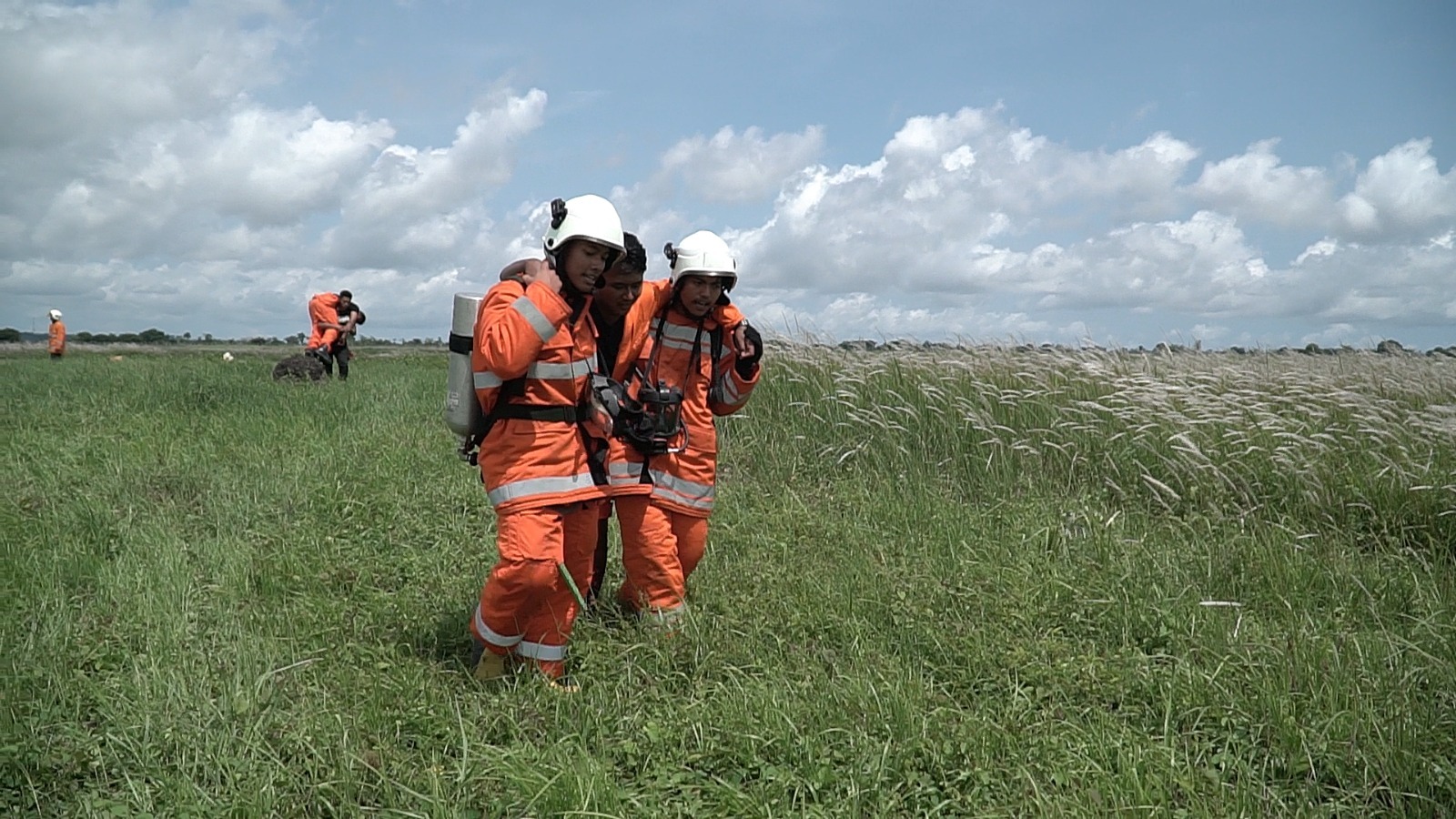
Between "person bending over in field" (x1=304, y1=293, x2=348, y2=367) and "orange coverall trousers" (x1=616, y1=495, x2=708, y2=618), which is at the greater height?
"person bending over in field" (x1=304, y1=293, x2=348, y2=367)

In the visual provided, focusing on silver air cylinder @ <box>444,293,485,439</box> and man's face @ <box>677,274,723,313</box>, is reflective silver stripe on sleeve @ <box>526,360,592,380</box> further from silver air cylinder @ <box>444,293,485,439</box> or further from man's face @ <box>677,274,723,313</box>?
man's face @ <box>677,274,723,313</box>

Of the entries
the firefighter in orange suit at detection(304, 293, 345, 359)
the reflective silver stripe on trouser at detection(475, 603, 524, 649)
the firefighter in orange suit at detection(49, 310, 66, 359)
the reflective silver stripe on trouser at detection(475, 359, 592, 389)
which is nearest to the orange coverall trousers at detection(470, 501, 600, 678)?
the reflective silver stripe on trouser at detection(475, 603, 524, 649)

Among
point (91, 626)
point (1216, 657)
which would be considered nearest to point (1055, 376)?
point (1216, 657)

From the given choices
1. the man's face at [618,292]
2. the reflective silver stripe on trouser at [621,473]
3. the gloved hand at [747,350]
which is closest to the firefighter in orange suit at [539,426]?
the man's face at [618,292]

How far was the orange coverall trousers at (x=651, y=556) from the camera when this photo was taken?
4898 mm

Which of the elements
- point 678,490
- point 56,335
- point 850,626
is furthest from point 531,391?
point 56,335

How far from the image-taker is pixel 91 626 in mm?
4879

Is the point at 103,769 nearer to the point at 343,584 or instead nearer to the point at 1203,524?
the point at 343,584

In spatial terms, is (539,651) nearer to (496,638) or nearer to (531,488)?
(496,638)

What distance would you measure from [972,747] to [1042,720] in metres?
0.46

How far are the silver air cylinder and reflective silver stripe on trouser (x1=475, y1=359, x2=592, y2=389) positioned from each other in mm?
70

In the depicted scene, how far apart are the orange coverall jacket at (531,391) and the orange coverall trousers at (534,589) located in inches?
3.6

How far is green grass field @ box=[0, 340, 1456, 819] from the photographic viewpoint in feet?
11.2

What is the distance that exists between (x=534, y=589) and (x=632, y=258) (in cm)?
146
